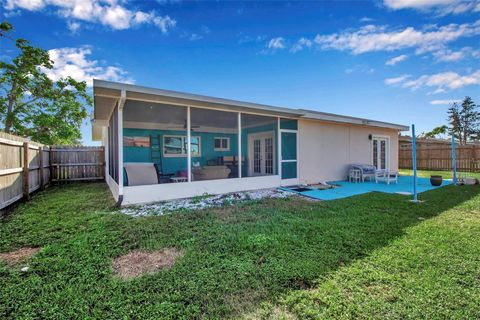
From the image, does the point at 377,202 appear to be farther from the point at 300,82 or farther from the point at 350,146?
the point at 300,82

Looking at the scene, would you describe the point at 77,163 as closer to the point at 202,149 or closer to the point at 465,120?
the point at 202,149

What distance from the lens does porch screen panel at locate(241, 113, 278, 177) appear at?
8.59 metres

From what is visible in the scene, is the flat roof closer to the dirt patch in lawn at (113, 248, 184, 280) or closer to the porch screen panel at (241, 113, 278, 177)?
the porch screen panel at (241, 113, 278, 177)

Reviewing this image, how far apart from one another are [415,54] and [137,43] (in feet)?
40.0

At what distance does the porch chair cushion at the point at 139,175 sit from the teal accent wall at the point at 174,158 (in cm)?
385

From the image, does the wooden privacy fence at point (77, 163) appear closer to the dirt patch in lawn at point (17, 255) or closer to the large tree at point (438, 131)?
the dirt patch in lawn at point (17, 255)

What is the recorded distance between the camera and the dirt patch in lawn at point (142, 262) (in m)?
2.50

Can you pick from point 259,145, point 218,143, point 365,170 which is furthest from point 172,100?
point 365,170

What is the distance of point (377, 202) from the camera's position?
19.1 ft

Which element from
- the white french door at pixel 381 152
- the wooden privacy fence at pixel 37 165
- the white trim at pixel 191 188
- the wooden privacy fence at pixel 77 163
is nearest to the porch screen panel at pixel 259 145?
the white trim at pixel 191 188

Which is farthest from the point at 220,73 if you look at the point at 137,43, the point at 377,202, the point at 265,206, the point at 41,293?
the point at 41,293

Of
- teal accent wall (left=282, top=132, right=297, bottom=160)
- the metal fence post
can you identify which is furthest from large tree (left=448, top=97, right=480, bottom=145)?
the metal fence post

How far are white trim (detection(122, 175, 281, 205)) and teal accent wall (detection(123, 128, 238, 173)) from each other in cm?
430

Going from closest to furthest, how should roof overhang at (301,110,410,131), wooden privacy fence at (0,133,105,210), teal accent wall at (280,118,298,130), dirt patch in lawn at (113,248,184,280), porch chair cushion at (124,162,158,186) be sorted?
dirt patch in lawn at (113,248,184,280)
wooden privacy fence at (0,133,105,210)
porch chair cushion at (124,162,158,186)
teal accent wall at (280,118,298,130)
roof overhang at (301,110,410,131)
